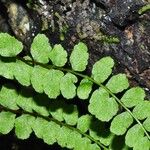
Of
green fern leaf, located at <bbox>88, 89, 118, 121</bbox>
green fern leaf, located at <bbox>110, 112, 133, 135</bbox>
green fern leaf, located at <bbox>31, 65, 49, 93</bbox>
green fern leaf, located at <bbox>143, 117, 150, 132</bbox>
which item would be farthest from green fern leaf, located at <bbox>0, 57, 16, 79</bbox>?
green fern leaf, located at <bbox>143, 117, 150, 132</bbox>

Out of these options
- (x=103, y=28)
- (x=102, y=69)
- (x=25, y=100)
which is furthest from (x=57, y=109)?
(x=103, y=28)

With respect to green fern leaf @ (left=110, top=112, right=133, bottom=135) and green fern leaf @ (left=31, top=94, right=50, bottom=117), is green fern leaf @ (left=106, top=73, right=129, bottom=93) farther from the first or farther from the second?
green fern leaf @ (left=31, top=94, right=50, bottom=117)

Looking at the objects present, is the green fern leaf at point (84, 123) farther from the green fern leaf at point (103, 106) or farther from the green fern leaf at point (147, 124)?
the green fern leaf at point (147, 124)

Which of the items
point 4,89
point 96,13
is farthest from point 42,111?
point 96,13

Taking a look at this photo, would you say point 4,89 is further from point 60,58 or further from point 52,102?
point 60,58

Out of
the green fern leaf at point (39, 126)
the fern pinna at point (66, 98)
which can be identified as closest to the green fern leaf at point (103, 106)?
the fern pinna at point (66, 98)

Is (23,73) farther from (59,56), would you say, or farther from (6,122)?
(6,122)
